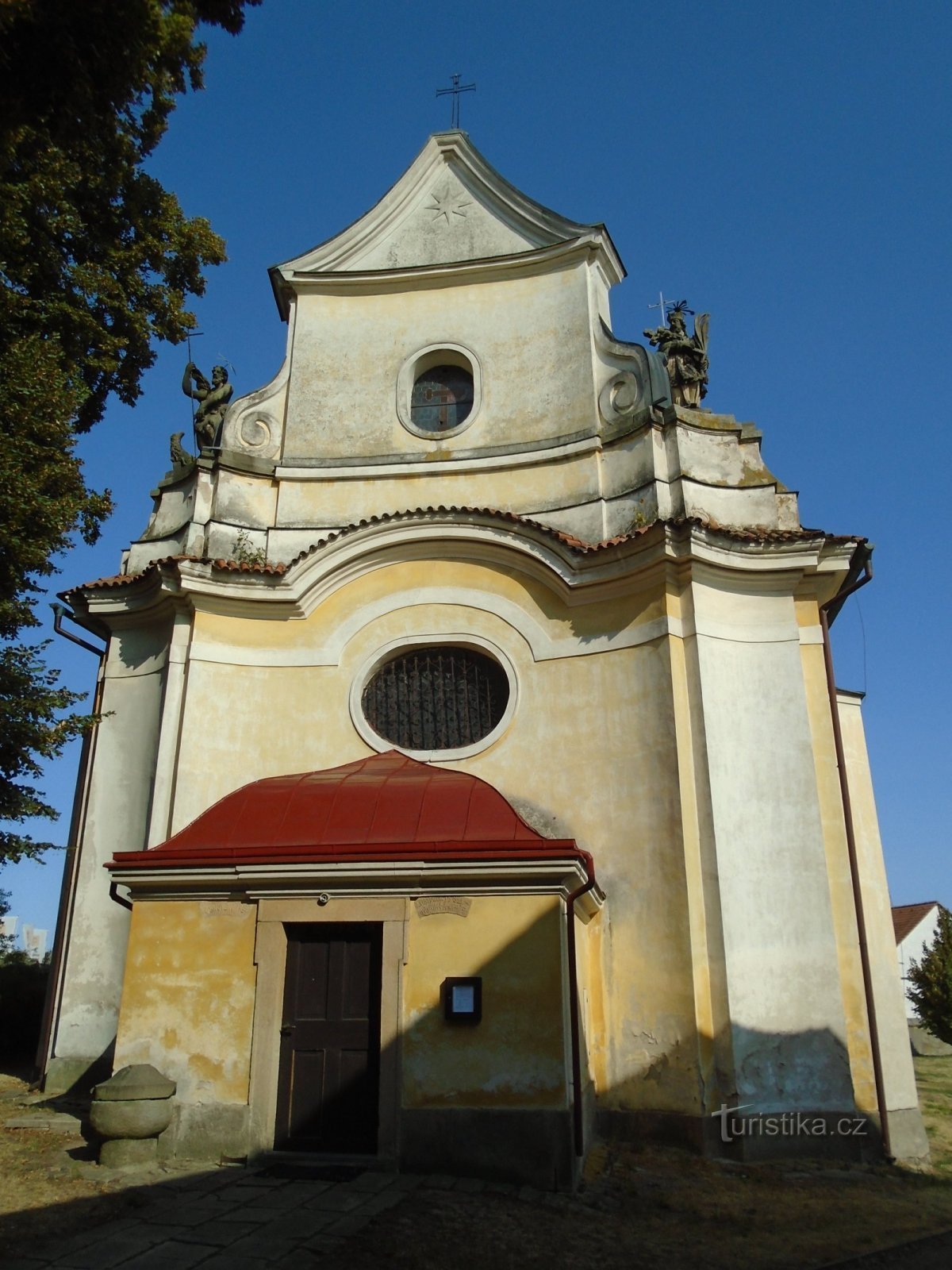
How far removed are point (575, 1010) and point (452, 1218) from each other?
8.19 feet

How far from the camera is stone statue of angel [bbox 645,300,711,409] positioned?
1358 centimetres

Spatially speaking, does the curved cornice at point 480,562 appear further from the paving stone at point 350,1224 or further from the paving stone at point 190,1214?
the paving stone at point 190,1214

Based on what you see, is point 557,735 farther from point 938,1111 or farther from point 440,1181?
point 938,1111

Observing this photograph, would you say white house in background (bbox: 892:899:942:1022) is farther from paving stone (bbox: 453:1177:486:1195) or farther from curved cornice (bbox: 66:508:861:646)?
paving stone (bbox: 453:1177:486:1195)

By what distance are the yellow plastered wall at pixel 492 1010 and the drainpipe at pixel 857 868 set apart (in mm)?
3865

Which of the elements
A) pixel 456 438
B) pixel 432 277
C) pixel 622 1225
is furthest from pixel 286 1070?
pixel 432 277

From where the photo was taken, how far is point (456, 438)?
1438 centimetres

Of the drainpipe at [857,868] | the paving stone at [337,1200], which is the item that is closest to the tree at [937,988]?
the drainpipe at [857,868]

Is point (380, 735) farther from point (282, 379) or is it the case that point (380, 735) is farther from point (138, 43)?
point (138, 43)

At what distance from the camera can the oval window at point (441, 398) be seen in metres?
14.8

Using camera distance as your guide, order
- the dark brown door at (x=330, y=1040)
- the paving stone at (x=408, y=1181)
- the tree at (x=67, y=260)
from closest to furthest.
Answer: the tree at (x=67, y=260)
the paving stone at (x=408, y=1181)
the dark brown door at (x=330, y=1040)

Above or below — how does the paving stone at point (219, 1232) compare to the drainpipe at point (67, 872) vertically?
below

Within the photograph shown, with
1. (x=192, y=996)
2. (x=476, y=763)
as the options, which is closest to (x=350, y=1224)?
(x=192, y=996)

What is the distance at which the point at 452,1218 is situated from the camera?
6703 millimetres
